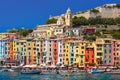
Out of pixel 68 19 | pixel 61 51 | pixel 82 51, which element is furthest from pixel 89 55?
pixel 68 19

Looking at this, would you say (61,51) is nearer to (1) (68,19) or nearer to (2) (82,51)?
(2) (82,51)

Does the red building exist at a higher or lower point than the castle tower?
lower

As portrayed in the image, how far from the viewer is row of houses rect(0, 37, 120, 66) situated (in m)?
74.9

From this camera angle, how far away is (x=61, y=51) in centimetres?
7844

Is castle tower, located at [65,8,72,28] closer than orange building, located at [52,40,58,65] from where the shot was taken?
No

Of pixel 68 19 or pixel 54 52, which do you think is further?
pixel 68 19

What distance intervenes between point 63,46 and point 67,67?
5690 millimetres

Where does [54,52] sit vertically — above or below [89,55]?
above

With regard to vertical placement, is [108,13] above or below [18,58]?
above

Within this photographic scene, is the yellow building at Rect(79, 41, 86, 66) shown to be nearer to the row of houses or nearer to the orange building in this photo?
the row of houses

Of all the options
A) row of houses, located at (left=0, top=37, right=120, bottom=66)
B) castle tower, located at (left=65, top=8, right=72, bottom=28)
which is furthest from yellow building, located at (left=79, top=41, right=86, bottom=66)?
castle tower, located at (left=65, top=8, right=72, bottom=28)

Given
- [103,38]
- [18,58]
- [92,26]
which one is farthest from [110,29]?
[18,58]

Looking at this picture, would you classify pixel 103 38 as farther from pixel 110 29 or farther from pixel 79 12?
pixel 79 12

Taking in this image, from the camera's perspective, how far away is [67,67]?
7362 cm
